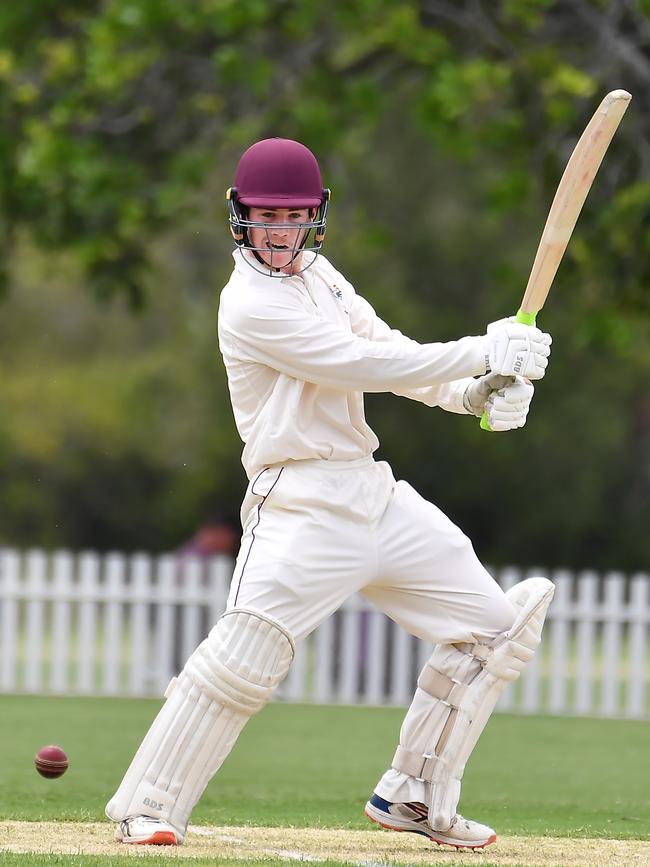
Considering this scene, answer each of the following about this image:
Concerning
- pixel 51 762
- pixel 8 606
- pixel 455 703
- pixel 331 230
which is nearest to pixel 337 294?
pixel 455 703

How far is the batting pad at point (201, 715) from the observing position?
4594 mm

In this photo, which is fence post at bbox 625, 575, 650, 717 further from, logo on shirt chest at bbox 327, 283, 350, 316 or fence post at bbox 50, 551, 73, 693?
logo on shirt chest at bbox 327, 283, 350, 316

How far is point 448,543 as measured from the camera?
4.88 metres

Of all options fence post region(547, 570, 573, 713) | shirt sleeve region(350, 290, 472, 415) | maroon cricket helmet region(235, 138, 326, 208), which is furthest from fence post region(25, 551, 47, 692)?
maroon cricket helmet region(235, 138, 326, 208)

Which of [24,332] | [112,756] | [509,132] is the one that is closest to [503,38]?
[509,132]

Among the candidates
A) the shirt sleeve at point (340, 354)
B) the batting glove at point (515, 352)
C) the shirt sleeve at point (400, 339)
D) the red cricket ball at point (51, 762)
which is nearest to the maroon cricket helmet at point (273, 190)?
the shirt sleeve at point (340, 354)

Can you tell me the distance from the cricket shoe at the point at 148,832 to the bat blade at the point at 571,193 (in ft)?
5.73

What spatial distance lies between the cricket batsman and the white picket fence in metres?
5.92

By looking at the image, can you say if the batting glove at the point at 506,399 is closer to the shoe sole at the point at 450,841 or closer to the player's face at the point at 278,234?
the player's face at the point at 278,234

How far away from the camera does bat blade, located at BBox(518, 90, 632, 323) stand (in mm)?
4766

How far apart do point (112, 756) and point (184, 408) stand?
1519 cm

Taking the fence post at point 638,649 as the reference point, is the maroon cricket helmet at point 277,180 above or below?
above

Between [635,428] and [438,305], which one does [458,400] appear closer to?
[438,305]

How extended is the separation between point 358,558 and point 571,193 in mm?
1218
